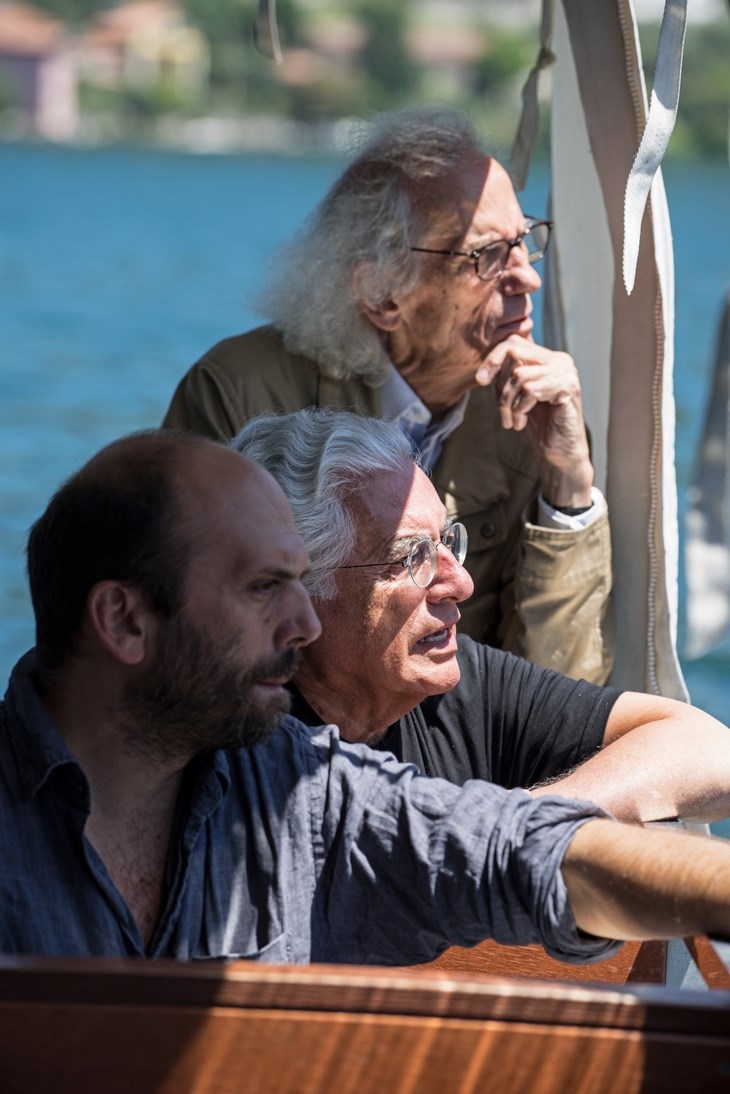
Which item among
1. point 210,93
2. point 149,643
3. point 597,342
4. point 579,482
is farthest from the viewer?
point 210,93

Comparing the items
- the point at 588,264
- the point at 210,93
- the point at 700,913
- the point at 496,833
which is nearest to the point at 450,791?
the point at 496,833

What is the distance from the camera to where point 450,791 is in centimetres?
192

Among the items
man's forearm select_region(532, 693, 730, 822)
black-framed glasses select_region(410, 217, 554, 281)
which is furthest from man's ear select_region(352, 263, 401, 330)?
man's forearm select_region(532, 693, 730, 822)

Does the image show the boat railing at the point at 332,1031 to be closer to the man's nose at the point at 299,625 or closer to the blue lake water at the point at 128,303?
the man's nose at the point at 299,625

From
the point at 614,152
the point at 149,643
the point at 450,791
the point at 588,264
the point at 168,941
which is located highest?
the point at 614,152

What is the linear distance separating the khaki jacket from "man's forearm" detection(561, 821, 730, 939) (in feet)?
4.83

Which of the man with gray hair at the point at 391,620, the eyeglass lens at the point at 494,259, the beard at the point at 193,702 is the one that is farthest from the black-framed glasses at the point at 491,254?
the beard at the point at 193,702

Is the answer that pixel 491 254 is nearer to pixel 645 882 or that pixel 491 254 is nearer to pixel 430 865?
pixel 430 865

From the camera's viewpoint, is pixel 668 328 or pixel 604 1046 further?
pixel 668 328

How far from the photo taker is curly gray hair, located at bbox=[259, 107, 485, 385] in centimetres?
341

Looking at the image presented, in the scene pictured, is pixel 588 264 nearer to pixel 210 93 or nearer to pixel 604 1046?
pixel 604 1046

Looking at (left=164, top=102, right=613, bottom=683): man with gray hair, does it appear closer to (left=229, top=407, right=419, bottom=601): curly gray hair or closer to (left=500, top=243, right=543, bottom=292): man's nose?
(left=500, top=243, right=543, bottom=292): man's nose

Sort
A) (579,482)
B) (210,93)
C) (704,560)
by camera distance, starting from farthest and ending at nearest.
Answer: (210,93) < (704,560) < (579,482)

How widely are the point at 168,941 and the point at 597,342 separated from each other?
81.7 inches
